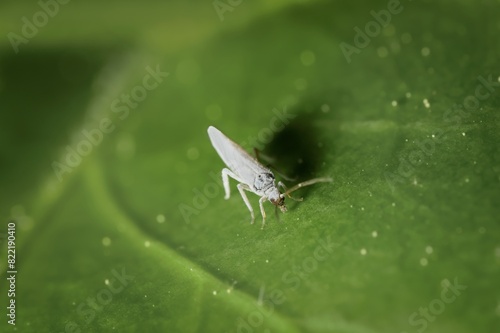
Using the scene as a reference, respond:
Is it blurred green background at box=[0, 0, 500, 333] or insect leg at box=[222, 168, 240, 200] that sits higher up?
blurred green background at box=[0, 0, 500, 333]

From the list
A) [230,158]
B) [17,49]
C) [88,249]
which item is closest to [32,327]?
[88,249]

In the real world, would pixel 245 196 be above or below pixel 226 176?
below

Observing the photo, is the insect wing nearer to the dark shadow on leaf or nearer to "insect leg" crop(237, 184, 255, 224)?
"insect leg" crop(237, 184, 255, 224)

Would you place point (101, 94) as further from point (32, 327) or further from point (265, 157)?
point (32, 327)

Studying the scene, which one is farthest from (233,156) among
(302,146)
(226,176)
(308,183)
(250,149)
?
(308,183)

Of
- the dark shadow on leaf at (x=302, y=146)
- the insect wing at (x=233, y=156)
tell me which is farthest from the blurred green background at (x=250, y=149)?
the insect wing at (x=233, y=156)

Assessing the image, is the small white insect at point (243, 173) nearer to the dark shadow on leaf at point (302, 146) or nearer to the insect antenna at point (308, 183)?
the insect antenna at point (308, 183)

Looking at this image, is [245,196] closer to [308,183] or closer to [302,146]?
[308,183]

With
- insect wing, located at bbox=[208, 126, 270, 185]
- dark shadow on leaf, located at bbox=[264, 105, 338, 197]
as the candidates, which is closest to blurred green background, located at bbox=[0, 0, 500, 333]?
dark shadow on leaf, located at bbox=[264, 105, 338, 197]
